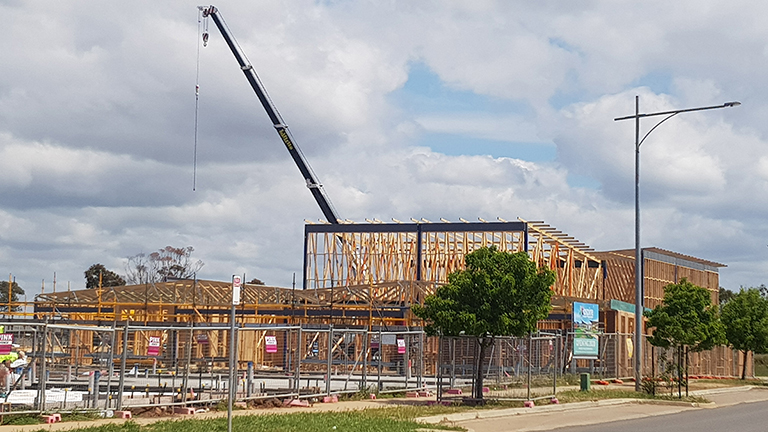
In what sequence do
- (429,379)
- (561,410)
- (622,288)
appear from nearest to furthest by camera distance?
(561,410)
(429,379)
(622,288)

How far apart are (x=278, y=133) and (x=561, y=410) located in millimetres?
47197

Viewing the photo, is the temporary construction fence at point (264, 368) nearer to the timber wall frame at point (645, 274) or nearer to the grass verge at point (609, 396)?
the grass verge at point (609, 396)

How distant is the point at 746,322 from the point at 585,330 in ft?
46.8

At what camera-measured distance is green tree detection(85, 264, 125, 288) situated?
103 meters

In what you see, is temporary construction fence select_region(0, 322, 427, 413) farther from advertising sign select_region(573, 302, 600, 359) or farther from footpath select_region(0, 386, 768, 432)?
advertising sign select_region(573, 302, 600, 359)

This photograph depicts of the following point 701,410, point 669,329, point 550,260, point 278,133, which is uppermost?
point 278,133

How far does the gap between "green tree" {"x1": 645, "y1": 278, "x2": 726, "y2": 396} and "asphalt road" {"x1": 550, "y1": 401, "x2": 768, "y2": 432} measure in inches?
219

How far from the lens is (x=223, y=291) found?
52.8 m

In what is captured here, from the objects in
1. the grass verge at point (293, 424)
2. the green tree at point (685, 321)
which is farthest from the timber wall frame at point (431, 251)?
the grass verge at point (293, 424)

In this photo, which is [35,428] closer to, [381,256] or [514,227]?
[514,227]

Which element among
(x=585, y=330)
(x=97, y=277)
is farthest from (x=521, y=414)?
(x=97, y=277)

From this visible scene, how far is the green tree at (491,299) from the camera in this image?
26.0 m

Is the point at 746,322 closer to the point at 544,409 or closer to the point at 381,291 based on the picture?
the point at 381,291

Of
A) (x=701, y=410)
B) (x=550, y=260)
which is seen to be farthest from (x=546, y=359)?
(x=701, y=410)
